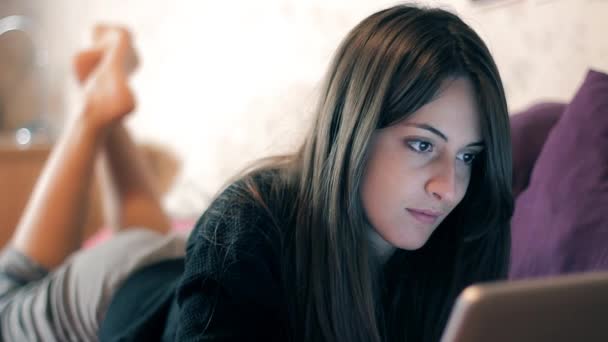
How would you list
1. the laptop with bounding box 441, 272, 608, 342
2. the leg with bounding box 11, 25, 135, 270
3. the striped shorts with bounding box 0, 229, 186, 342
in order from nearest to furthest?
the laptop with bounding box 441, 272, 608, 342 → the striped shorts with bounding box 0, 229, 186, 342 → the leg with bounding box 11, 25, 135, 270

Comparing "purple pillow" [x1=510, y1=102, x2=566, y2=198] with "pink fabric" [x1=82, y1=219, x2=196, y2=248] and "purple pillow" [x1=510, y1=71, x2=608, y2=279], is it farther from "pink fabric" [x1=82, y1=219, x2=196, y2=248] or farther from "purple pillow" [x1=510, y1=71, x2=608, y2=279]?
"pink fabric" [x1=82, y1=219, x2=196, y2=248]

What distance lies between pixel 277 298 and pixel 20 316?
2.28 ft

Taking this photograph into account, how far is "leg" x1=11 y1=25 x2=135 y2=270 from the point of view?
4.70 feet

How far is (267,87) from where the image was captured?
6.09 ft

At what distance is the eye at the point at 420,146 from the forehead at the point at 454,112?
0.03m

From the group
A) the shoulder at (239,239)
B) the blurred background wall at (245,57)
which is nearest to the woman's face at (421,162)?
the shoulder at (239,239)

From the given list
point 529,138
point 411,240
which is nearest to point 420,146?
point 411,240

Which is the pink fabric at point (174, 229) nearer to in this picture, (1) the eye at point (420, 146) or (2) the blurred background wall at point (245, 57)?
(2) the blurred background wall at point (245, 57)

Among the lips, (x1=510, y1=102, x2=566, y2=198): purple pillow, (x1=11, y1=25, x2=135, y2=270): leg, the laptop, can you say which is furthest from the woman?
→ (x1=11, y1=25, x2=135, y2=270): leg

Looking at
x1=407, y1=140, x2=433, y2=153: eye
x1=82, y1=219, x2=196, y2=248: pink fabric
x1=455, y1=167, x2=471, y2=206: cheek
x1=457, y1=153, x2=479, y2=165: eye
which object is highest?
x1=407, y1=140, x2=433, y2=153: eye

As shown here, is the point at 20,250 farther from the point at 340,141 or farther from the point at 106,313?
the point at 340,141

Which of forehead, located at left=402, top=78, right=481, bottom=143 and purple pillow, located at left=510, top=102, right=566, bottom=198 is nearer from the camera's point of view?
forehead, located at left=402, top=78, right=481, bottom=143

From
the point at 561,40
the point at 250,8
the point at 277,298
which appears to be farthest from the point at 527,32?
the point at 250,8

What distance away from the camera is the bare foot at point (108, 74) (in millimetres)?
1508
